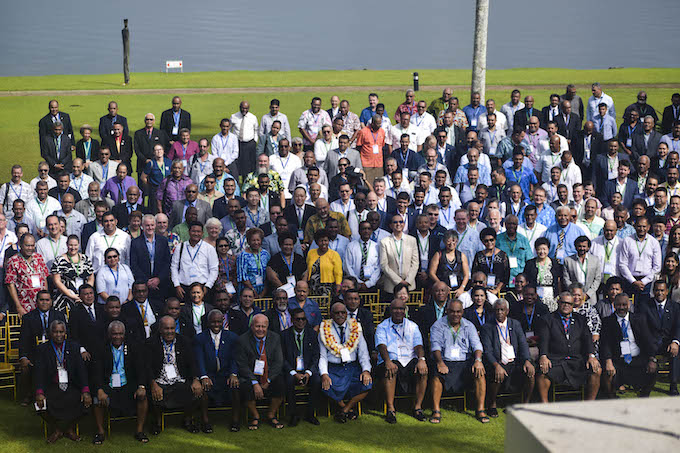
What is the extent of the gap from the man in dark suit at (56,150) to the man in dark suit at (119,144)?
28.5 inches

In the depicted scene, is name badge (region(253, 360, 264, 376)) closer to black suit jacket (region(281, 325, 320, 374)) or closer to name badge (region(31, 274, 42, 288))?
black suit jacket (region(281, 325, 320, 374))

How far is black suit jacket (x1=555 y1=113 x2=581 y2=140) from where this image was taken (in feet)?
55.5

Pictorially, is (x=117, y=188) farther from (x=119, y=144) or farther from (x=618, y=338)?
(x=618, y=338)

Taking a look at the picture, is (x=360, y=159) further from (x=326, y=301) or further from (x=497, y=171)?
(x=326, y=301)

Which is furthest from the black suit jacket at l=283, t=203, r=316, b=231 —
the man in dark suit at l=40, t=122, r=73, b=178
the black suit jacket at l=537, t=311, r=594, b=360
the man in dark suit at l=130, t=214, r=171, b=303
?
the man in dark suit at l=40, t=122, r=73, b=178

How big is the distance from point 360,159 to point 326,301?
464 centimetres

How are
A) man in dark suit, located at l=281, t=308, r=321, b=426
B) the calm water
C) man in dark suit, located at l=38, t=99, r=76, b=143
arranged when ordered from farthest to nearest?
the calm water → man in dark suit, located at l=38, t=99, r=76, b=143 → man in dark suit, located at l=281, t=308, r=321, b=426

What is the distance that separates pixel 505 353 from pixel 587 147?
742 cm

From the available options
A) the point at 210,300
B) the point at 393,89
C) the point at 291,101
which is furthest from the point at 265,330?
the point at 393,89

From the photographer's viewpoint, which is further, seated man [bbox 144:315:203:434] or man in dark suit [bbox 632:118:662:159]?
man in dark suit [bbox 632:118:662:159]

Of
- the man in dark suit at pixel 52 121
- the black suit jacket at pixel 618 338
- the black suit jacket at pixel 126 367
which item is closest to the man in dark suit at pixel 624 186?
the black suit jacket at pixel 618 338

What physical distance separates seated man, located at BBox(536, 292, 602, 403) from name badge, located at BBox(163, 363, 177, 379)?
4.52 metres

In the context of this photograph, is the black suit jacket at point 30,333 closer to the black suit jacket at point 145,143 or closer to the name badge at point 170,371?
the name badge at point 170,371

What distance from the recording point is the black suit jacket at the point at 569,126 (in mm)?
16906
